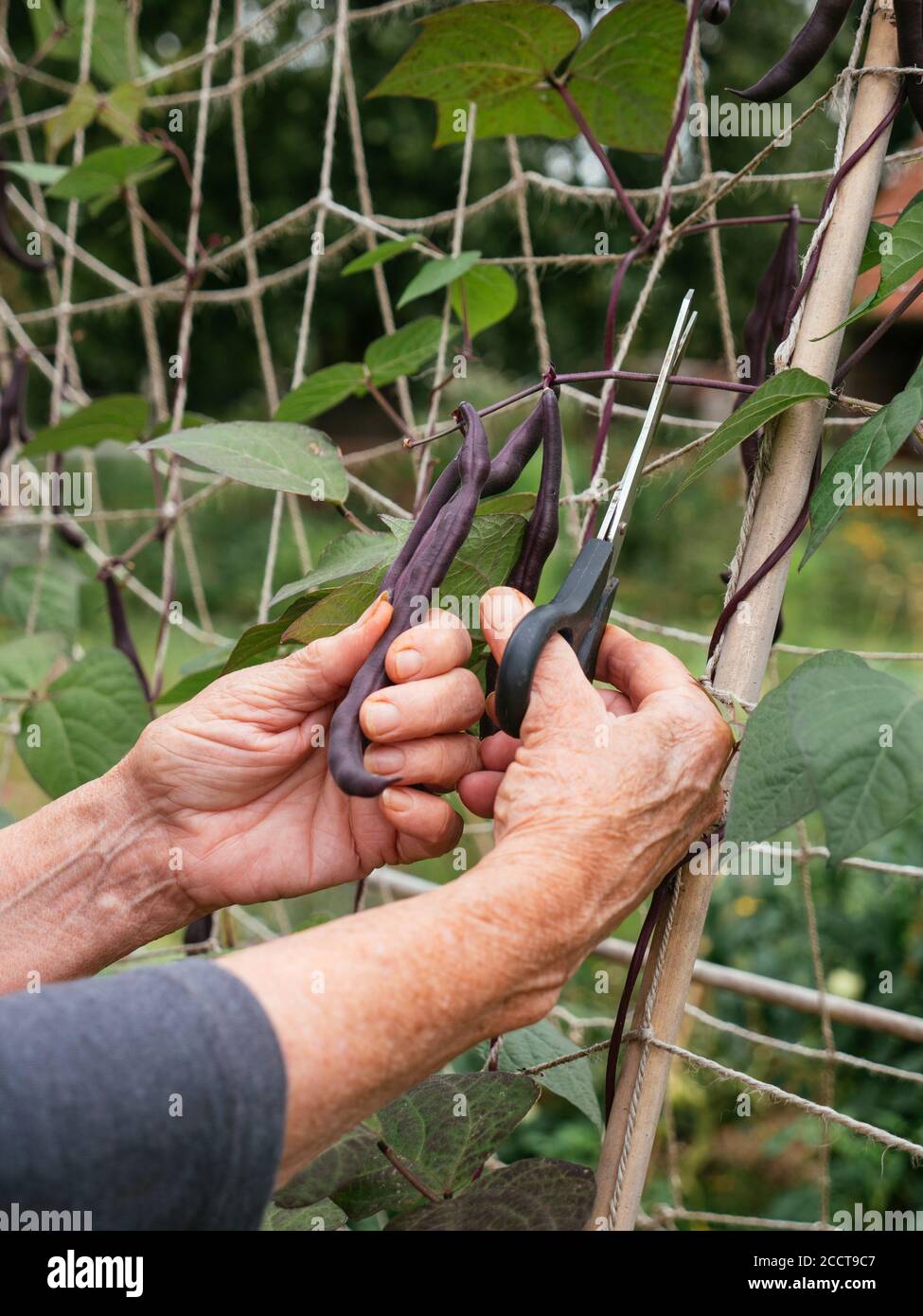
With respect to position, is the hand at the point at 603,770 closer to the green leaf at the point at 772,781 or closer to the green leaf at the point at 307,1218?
the green leaf at the point at 772,781

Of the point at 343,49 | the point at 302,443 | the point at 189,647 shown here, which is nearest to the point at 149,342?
the point at 343,49

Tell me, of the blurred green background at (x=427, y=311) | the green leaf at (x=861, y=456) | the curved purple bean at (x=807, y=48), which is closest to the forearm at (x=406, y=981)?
the green leaf at (x=861, y=456)

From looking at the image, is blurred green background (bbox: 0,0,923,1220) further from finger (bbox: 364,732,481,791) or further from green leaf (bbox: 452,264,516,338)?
finger (bbox: 364,732,481,791)

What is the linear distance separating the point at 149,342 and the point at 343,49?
2.18 feet

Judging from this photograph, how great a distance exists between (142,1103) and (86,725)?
74cm

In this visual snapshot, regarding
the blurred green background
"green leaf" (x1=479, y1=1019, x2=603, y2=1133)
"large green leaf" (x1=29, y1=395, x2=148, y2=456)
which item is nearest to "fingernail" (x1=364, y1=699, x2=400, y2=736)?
"green leaf" (x1=479, y1=1019, x2=603, y2=1133)

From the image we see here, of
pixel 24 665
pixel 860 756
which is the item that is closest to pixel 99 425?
pixel 24 665

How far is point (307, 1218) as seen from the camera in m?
0.72

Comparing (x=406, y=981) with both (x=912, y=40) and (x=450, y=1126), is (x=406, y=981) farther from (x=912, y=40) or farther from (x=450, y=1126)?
(x=912, y=40)

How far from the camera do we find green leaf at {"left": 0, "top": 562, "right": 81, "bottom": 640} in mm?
1631

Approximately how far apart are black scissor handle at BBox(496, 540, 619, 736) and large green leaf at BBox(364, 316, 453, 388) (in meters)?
0.50

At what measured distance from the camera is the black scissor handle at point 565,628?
0.54 metres

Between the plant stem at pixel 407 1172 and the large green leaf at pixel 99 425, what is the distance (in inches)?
31.6

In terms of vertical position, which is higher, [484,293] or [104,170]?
[104,170]
